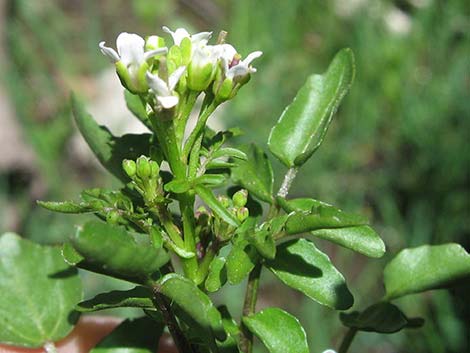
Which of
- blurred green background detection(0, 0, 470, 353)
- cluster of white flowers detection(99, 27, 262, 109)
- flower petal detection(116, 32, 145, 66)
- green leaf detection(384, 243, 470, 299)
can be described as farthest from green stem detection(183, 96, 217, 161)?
blurred green background detection(0, 0, 470, 353)

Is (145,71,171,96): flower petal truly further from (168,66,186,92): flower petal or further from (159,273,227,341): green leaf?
(159,273,227,341): green leaf

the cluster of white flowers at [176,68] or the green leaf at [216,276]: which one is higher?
the cluster of white flowers at [176,68]

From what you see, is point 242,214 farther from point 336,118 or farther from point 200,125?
point 336,118

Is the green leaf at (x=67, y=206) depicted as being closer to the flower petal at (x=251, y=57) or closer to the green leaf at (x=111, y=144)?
the green leaf at (x=111, y=144)

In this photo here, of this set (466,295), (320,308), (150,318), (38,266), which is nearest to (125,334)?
(150,318)

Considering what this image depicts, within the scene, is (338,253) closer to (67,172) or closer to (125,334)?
(67,172)

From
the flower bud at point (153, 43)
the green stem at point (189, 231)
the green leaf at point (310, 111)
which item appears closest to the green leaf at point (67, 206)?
the green stem at point (189, 231)
